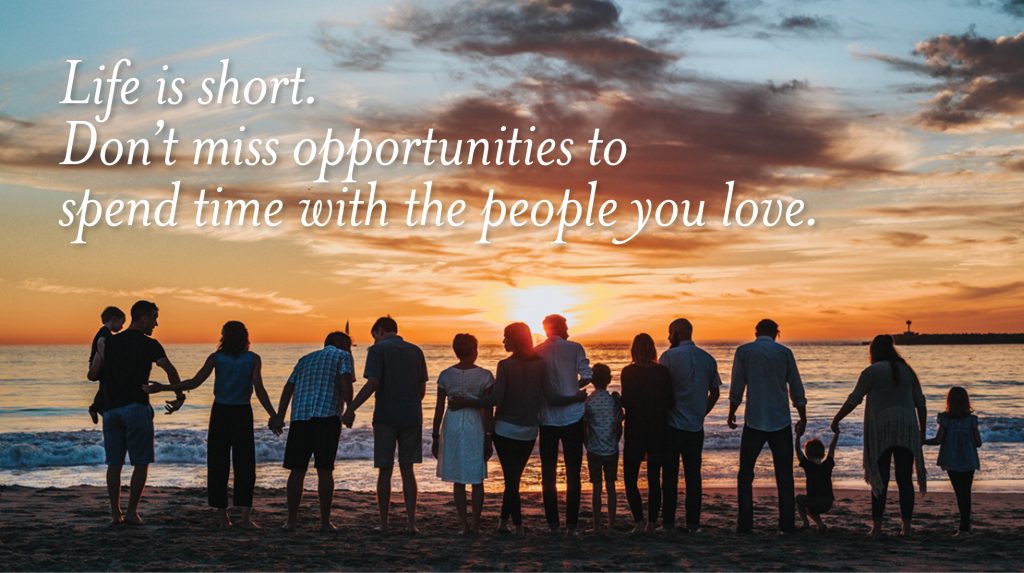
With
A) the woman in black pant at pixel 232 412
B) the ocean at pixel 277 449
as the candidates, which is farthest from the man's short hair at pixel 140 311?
the ocean at pixel 277 449

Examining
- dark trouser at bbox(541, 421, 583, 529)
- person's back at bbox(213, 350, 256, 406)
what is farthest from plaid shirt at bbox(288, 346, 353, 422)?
dark trouser at bbox(541, 421, 583, 529)

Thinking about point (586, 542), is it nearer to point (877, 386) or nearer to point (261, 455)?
point (877, 386)

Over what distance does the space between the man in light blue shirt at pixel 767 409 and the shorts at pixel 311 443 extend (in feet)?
12.2

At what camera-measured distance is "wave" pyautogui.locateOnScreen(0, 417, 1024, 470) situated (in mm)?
17156

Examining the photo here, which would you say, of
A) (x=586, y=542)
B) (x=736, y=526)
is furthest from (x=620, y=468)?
(x=586, y=542)

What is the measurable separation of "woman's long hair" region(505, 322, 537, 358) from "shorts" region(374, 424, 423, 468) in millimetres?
1228

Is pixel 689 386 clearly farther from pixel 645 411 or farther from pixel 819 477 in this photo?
pixel 819 477

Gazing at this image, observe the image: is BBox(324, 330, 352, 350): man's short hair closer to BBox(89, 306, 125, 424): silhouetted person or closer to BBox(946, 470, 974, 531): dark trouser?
BBox(89, 306, 125, 424): silhouetted person

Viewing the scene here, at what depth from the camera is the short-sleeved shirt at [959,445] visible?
28.9 ft

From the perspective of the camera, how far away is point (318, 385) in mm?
8477

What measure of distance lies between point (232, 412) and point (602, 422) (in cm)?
339

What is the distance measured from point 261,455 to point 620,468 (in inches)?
282

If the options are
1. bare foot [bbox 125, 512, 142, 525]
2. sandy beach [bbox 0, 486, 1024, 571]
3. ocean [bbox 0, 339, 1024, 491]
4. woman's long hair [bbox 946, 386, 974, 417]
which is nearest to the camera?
sandy beach [bbox 0, 486, 1024, 571]

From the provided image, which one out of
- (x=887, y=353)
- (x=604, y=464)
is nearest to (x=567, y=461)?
(x=604, y=464)
